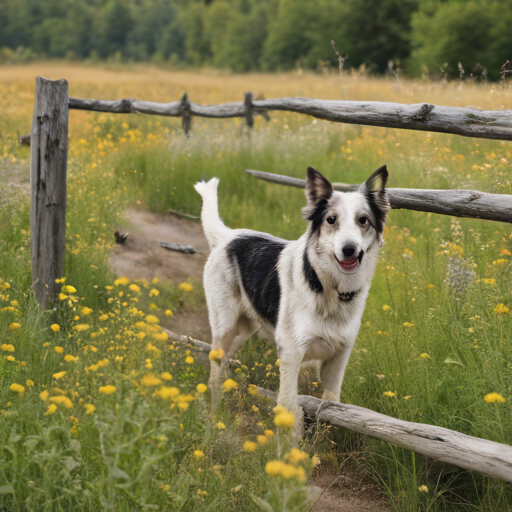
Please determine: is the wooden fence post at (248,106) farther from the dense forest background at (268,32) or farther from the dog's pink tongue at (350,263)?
the dense forest background at (268,32)

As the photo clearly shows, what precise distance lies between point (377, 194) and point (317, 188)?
38 cm

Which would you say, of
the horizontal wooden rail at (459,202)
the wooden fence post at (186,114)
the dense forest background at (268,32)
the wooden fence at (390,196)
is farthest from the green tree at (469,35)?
the horizontal wooden rail at (459,202)

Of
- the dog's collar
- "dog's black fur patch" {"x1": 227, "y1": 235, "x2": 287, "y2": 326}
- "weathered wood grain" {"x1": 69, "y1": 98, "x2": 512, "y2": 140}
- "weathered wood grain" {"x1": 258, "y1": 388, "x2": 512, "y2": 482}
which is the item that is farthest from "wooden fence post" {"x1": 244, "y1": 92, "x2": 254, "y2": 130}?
"weathered wood grain" {"x1": 258, "y1": 388, "x2": 512, "y2": 482}

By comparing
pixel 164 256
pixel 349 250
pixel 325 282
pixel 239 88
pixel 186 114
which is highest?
pixel 239 88

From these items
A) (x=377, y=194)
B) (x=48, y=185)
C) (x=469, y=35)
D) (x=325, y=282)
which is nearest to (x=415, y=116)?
(x=377, y=194)

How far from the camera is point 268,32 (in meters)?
52.2

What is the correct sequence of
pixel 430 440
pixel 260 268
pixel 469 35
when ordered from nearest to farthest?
1. pixel 430 440
2. pixel 260 268
3. pixel 469 35

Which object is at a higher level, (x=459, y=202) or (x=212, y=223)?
(x=459, y=202)

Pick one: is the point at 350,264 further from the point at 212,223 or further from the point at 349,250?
the point at 212,223

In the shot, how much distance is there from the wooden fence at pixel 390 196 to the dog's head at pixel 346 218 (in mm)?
416

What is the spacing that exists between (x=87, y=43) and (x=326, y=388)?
59584mm

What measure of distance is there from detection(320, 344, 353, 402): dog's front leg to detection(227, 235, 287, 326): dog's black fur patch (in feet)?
1.63

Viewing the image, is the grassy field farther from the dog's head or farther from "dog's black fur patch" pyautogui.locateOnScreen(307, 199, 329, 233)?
"dog's black fur patch" pyautogui.locateOnScreen(307, 199, 329, 233)

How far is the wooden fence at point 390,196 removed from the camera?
275cm
